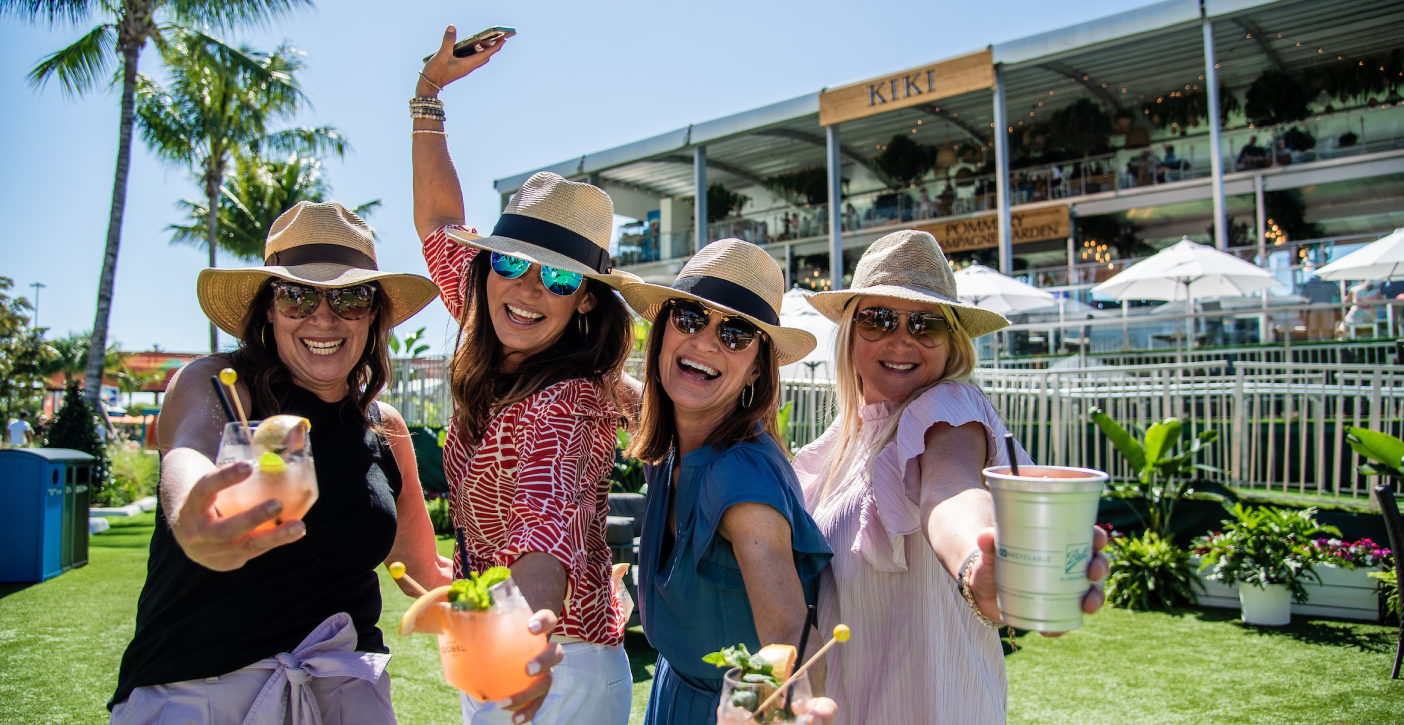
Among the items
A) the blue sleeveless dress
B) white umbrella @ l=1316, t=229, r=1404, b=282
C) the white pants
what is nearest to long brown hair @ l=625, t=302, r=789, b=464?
the blue sleeveless dress

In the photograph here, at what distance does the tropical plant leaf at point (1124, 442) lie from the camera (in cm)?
745

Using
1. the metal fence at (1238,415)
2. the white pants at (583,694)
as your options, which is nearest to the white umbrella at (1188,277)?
the metal fence at (1238,415)

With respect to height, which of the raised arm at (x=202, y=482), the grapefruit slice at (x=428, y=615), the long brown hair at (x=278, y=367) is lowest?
the grapefruit slice at (x=428, y=615)

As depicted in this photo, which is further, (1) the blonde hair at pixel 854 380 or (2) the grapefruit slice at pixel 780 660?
(1) the blonde hair at pixel 854 380

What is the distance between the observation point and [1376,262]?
1228 cm

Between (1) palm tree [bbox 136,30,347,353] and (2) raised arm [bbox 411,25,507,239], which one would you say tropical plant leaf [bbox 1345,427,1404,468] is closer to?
(2) raised arm [bbox 411,25,507,239]

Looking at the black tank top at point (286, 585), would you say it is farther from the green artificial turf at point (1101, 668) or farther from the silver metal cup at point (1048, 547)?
the green artificial turf at point (1101, 668)

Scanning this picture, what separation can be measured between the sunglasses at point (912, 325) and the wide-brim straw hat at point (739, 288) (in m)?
0.18

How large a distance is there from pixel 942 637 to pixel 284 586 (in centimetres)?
148

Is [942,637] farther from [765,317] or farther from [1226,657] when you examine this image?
[1226,657]

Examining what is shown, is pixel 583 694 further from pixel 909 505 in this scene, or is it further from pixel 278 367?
pixel 278 367

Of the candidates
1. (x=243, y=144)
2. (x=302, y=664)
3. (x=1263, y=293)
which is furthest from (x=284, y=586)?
(x=243, y=144)

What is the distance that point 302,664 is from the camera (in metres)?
1.84

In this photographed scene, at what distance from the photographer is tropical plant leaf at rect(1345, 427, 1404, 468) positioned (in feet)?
20.3
